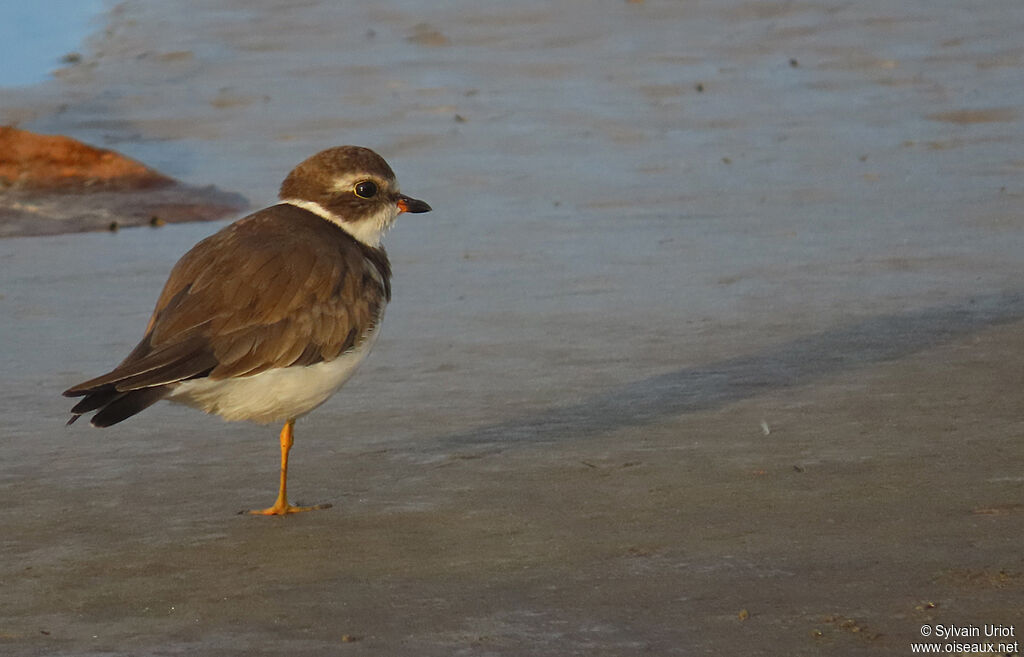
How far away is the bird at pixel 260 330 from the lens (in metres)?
5.28

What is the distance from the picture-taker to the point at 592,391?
654 centimetres

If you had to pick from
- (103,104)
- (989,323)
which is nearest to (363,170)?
(989,323)

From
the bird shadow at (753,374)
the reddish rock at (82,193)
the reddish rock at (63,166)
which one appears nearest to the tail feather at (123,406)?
the bird shadow at (753,374)

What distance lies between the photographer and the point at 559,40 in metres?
14.9

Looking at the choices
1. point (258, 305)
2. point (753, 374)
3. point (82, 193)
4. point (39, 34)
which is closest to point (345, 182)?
point (258, 305)

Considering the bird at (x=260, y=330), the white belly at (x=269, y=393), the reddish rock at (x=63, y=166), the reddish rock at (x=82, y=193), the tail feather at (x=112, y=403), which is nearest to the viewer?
the tail feather at (x=112, y=403)

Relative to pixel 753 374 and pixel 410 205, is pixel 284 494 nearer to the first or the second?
pixel 410 205

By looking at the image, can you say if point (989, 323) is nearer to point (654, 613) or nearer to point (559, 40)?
point (654, 613)

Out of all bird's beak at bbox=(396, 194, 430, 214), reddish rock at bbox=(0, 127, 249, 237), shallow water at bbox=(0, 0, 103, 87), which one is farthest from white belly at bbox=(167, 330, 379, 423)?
shallow water at bbox=(0, 0, 103, 87)

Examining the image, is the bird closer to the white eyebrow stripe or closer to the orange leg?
the orange leg

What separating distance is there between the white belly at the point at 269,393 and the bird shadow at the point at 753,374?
51 cm

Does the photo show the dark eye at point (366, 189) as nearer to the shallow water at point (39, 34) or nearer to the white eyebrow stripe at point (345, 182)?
the white eyebrow stripe at point (345, 182)

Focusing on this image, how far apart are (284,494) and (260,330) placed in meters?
0.53

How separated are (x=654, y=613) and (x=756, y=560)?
1.59 feet
